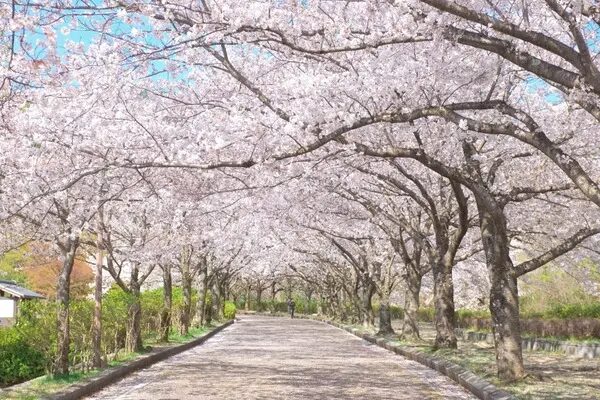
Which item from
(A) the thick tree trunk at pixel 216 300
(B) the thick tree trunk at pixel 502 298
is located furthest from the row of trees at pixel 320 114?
(A) the thick tree trunk at pixel 216 300

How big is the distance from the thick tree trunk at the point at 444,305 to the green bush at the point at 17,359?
10.3 meters

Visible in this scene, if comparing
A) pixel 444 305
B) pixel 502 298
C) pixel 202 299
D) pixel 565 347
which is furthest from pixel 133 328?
pixel 202 299

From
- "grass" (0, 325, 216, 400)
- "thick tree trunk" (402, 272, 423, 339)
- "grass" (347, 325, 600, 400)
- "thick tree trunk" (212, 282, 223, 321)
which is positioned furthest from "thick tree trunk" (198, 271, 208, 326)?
"grass" (0, 325, 216, 400)

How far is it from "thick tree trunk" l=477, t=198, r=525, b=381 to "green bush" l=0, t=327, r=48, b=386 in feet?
29.0

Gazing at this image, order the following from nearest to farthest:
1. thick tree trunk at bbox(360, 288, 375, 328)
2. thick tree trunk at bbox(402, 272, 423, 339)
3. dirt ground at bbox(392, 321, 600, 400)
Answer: dirt ground at bbox(392, 321, 600, 400)
thick tree trunk at bbox(402, 272, 423, 339)
thick tree trunk at bbox(360, 288, 375, 328)

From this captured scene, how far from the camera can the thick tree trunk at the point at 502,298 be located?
12555 mm

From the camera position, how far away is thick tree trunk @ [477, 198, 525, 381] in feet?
41.2

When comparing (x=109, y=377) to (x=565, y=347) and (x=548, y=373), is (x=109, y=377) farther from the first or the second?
(x=565, y=347)

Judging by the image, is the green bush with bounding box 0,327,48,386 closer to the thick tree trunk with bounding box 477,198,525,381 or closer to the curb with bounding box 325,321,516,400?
the curb with bounding box 325,321,516,400

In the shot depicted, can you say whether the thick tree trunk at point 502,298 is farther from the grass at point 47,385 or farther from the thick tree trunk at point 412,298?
the thick tree trunk at point 412,298

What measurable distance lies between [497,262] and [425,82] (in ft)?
11.7

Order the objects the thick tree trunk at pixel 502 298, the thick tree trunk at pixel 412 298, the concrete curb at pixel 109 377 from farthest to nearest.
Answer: the thick tree trunk at pixel 412 298 → the thick tree trunk at pixel 502 298 → the concrete curb at pixel 109 377

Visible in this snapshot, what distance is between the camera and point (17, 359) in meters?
15.2

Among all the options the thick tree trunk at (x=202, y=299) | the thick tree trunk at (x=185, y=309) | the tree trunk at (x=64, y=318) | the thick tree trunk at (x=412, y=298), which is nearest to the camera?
the tree trunk at (x=64, y=318)
